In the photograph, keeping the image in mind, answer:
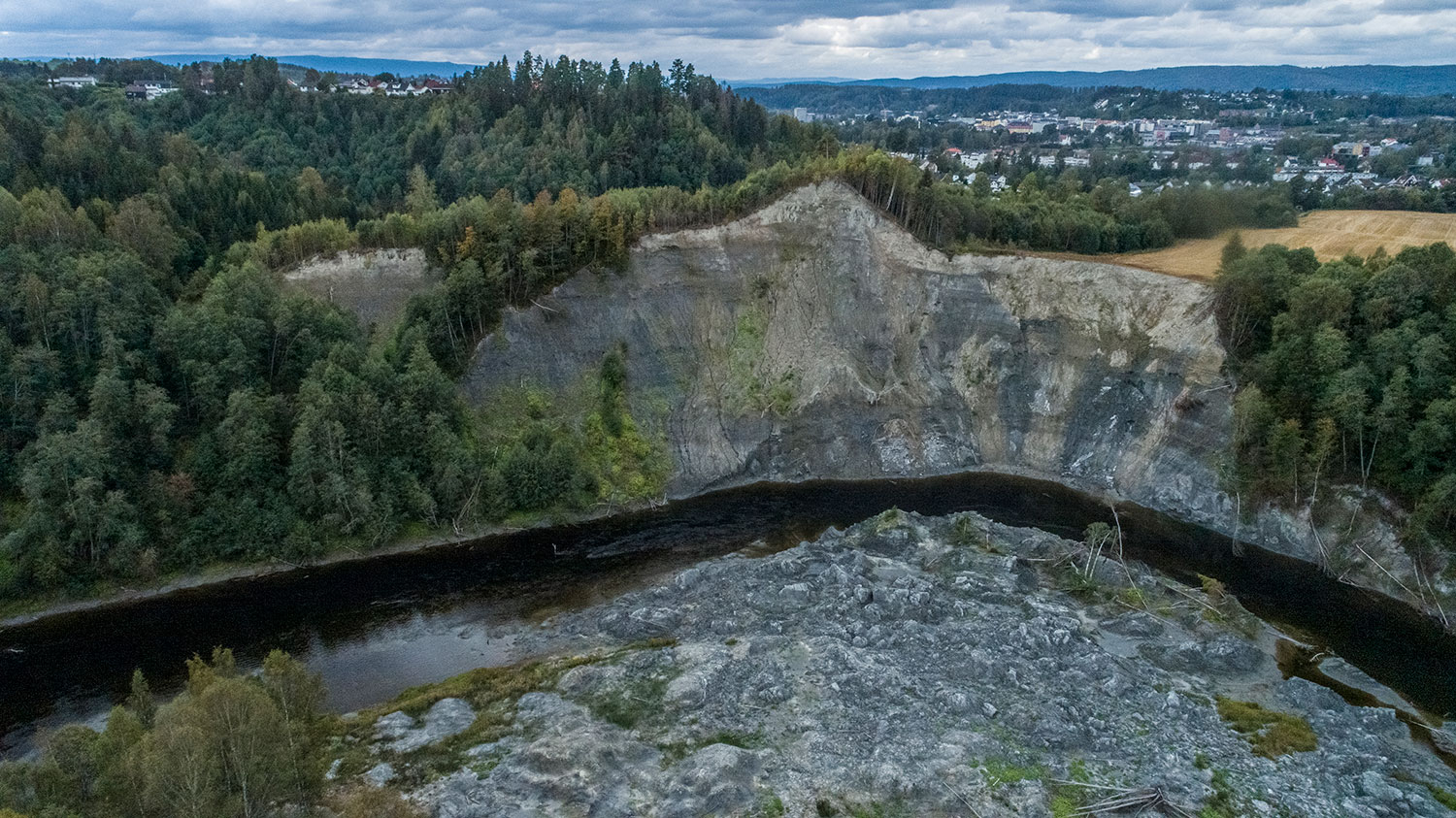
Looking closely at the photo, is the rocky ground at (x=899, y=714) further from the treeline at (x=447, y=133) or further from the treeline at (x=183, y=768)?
the treeline at (x=447, y=133)

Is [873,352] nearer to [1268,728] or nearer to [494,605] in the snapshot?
[494,605]

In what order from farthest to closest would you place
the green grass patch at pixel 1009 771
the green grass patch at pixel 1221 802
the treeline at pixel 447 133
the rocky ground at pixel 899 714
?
the treeline at pixel 447 133
the green grass patch at pixel 1009 771
the rocky ground at pixel 899 714
the green grass patch at pixel 1221 802

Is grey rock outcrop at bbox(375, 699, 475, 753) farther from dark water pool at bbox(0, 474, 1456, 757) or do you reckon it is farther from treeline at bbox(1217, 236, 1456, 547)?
treeline at bbox(1217, 236, 1456, 547)

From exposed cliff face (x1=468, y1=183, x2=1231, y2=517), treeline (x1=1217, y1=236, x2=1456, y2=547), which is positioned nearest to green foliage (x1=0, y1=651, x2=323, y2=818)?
exposed cliff face (x1=468, y1=183, x2=1231, y2=517)

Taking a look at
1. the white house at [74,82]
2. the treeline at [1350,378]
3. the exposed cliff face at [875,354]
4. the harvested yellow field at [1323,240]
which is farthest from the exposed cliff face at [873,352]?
the white house at [74,82]

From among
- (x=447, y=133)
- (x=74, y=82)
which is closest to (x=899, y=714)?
(x=447, y=133)

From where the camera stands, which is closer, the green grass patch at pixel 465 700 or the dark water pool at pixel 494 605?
the green grass patch at pixel 465 700

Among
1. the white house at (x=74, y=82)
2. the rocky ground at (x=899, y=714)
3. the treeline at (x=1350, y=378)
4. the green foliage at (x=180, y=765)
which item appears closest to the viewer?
the green foliage at (x=180, y=765)

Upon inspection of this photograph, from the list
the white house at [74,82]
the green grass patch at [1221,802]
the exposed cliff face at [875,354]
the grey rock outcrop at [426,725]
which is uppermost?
the white house at [74,82]

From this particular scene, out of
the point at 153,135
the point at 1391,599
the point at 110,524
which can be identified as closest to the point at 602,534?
the point at 110,524
